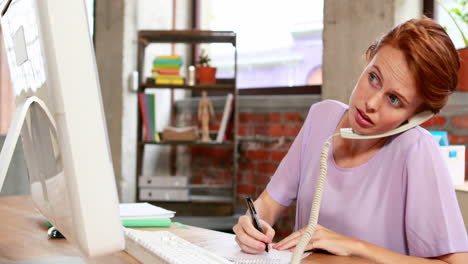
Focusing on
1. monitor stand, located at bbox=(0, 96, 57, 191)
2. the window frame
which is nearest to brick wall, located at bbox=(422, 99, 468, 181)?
the window frame

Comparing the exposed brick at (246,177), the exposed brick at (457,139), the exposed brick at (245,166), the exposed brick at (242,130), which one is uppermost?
the exposed brick at (457,139)

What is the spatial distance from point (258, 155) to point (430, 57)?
258 cm

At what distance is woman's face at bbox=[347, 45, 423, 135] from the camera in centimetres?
131

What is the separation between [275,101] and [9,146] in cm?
302

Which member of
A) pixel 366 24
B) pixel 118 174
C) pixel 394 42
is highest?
pixel 366 24

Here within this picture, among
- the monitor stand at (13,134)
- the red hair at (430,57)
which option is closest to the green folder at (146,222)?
the monitor stand at (13,134)

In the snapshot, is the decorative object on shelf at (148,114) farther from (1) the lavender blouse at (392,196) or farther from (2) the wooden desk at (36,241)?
(1) the lavender blouse at (392,196)

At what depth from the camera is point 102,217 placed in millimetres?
633

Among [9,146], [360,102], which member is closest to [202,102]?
[360,102]

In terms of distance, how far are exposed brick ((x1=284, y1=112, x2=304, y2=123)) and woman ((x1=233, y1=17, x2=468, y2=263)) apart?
2.05 metres

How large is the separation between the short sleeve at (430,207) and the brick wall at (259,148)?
2176 millimetres

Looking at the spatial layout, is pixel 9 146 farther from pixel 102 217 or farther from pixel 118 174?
pixel 118 174

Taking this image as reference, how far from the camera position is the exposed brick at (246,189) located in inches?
151

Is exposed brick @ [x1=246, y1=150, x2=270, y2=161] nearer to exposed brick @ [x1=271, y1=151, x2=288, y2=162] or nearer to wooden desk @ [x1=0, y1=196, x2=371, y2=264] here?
exposed brick @ [x1=271, y1=151, x2=288, y2=162]
